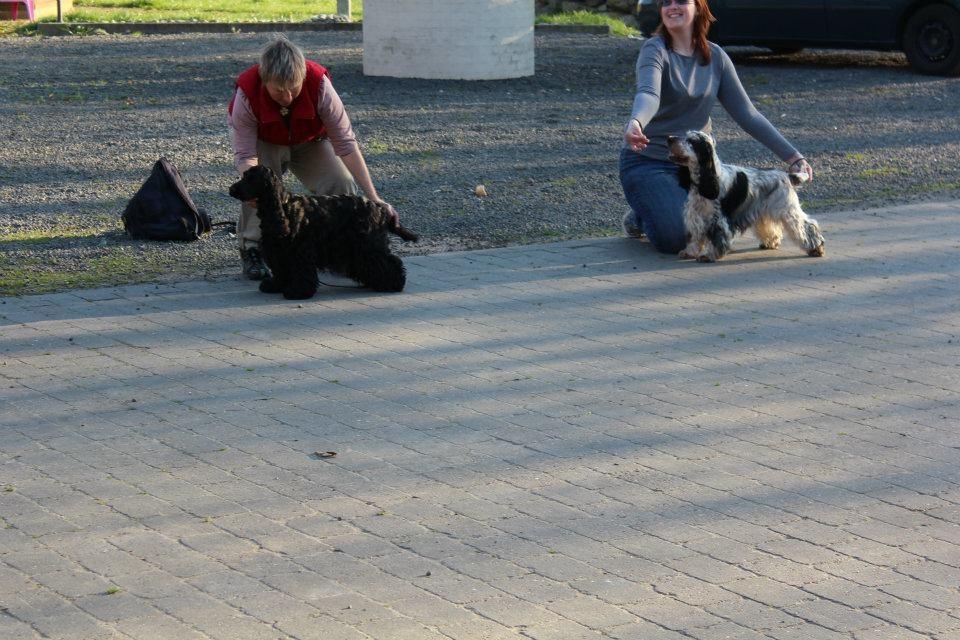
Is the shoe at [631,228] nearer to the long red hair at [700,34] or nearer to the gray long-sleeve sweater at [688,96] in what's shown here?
the gray long-sleeve sweater at [688,96]

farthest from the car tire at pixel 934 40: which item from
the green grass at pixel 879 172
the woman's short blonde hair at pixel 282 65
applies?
the woman's short blonde hair at pixel 282 65

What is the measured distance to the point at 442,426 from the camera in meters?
5.97

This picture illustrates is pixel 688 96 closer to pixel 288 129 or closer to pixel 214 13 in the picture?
pixel 288 129

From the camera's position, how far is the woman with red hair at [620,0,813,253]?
886 centimetres

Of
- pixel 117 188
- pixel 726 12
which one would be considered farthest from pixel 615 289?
pixel 726 12

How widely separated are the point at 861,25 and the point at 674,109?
358 inches

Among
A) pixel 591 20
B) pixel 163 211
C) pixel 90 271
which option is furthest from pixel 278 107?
pixel 591 20

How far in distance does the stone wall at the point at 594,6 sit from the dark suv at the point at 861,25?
7681 mm

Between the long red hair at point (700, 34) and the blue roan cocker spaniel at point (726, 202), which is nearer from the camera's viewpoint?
the blue roan cocker spaniel at point (726, 202)

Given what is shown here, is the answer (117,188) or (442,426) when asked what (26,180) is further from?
(442,426)

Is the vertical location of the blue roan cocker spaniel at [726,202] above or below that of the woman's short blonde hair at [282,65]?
below

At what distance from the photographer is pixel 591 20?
922 inches

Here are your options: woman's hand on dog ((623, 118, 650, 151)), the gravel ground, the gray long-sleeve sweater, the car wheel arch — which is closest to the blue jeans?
the gray long-sleeve sweater

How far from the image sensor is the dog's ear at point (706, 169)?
8367 mm
